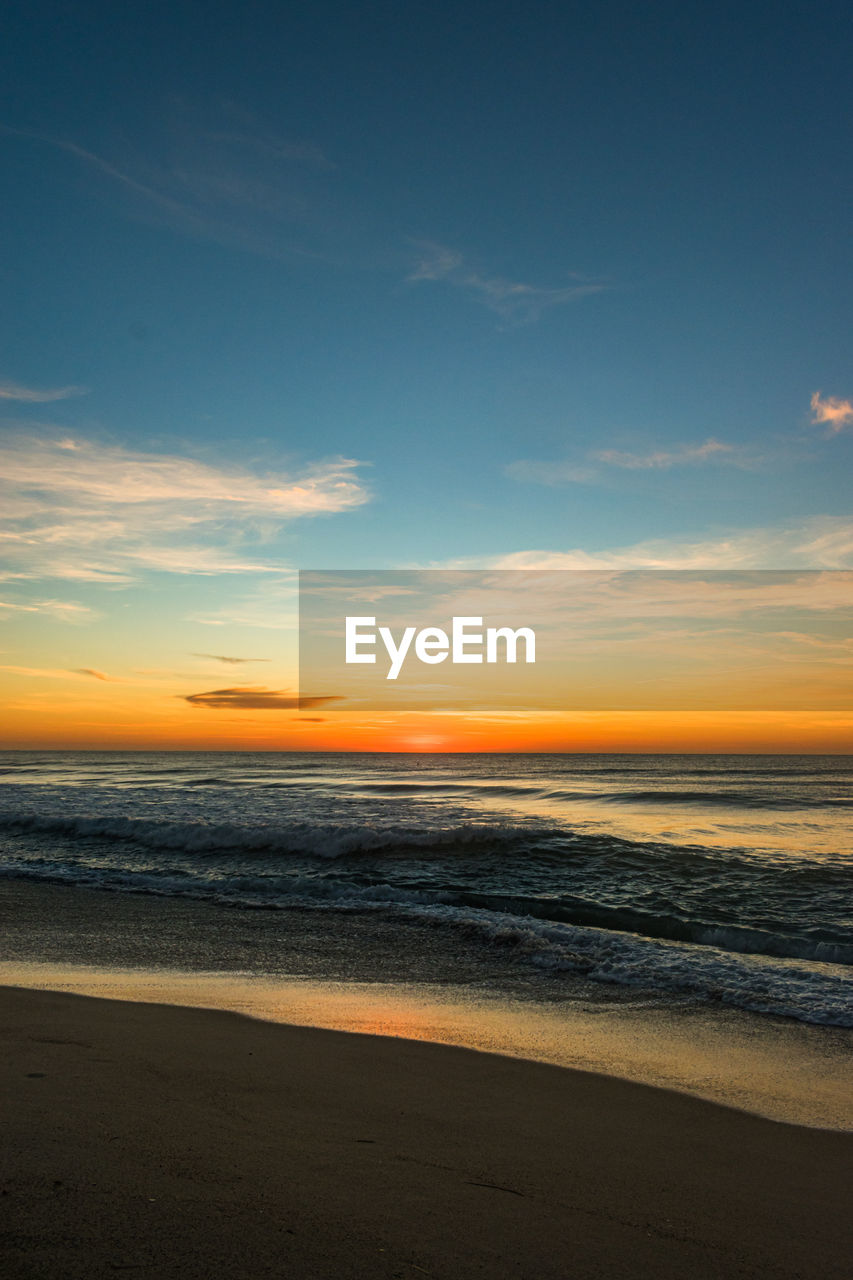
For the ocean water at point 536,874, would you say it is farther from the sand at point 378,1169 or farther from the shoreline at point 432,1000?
the sand at point 378,1169

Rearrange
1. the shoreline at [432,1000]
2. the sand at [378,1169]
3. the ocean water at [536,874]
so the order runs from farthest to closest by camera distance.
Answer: the ocean water at [536,874]
the shoreline at [432,1000]
the sand at [378,1169]

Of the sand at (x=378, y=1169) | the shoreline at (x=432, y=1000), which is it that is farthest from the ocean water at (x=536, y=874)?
the sand at (x=378, y=1169)

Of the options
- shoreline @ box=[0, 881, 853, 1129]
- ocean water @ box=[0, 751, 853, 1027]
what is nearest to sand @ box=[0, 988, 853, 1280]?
shoreline @ box=[0, 881, 853, 1129]

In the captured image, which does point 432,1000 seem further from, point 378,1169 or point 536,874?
point 536,874

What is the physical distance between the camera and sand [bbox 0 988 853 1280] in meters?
2.61

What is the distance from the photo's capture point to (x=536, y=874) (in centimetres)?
1366

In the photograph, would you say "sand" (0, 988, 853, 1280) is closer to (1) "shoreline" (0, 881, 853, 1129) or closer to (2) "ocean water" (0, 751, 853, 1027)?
(1) "shoreline" (0, 881, 853, 1129)

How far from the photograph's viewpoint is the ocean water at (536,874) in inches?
316

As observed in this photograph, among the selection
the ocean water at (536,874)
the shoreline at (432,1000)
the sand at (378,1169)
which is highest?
the sand at (378,1169)

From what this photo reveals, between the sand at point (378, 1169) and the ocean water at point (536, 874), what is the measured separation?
310 centimetres

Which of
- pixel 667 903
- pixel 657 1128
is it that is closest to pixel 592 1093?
pixel 657 1128

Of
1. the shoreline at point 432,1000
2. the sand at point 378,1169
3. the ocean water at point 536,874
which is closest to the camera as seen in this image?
the sand at point 378,1169

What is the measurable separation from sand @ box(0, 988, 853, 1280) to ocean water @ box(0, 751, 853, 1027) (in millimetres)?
3099

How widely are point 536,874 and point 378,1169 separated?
10816mm
